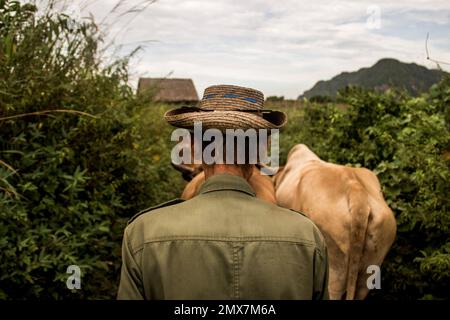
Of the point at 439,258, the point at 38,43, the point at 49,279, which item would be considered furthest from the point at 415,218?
the point at 38,43

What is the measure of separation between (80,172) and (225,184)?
2.27m

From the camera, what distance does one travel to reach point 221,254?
6.11 feet

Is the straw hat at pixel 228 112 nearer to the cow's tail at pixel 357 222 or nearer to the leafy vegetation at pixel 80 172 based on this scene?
the leafy vegetation at pixel 80 172

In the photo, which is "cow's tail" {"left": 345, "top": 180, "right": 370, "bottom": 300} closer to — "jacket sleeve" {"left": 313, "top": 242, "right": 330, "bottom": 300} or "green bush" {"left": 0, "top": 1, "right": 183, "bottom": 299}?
"green bush" {"left": 0, "top": 1, "right": 183, "bottom": 299}

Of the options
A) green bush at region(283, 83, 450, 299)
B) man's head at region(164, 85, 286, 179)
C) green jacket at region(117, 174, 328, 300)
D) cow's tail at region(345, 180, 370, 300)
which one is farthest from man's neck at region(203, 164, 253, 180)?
cow's tail at region(345, 180, 370, 300)

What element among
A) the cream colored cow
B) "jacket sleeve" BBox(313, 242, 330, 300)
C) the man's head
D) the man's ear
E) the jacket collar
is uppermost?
the man's head

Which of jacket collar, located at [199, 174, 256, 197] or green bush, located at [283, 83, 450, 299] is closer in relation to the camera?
jacket collar, located at [199, 174, 256, 197]

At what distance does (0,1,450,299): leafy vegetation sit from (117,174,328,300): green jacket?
155cm

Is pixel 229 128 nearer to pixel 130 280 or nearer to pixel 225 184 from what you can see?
pixel 225 184

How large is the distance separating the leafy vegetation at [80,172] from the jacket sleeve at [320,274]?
194 centimetres

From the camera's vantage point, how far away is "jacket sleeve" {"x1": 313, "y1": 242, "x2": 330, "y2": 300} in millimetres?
1951

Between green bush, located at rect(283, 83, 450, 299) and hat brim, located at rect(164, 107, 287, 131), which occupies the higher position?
hat brim, located at rect(164, 107, 287, 131)

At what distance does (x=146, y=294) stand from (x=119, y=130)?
3.11m

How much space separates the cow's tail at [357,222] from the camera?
188 inches
